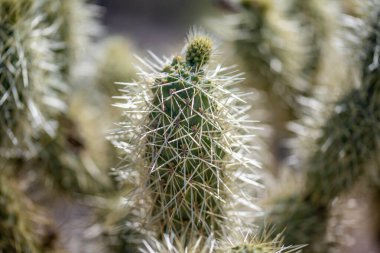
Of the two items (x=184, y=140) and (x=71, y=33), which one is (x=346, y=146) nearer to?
(x=184, y=140)

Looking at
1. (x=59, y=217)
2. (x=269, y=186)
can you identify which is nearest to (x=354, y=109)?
(x=269, y=186)

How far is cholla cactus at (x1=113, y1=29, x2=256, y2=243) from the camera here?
159 centimetres

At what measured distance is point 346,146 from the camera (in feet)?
6.59

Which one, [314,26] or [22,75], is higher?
[314,26]

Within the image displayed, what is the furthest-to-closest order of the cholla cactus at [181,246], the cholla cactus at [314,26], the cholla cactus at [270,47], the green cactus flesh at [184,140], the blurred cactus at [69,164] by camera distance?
1. the cholla cactus at [314,26]
2. the cholla cactus at [270,47]
3. the blurred cactus at [69,164]
4. the green cactus flesh at [184,140]
5. the cholla cactus at [181,246]

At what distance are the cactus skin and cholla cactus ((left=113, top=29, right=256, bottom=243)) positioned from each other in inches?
17.7

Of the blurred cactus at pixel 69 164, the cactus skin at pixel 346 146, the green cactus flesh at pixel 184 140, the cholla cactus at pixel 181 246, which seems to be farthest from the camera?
the blurred cactus at pixel 69 164

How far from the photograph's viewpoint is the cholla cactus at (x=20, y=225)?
80.9 inches

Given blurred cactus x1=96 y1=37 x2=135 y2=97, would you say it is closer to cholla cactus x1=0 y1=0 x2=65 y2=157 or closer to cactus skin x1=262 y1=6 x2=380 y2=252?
cholla cactus x1=0 y1=0 x2=65 y2=157

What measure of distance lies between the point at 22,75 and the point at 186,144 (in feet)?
2.42

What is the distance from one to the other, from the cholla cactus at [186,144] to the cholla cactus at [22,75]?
1.56ft

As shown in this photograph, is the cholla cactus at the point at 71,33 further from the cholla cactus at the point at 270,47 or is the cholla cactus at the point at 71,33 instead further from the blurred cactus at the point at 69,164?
the cholla cactus at the point at 270,47

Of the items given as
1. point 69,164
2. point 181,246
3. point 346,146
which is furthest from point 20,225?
point 346,146

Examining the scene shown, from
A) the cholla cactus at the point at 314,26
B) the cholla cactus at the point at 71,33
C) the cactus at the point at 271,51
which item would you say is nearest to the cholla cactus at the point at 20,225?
the cholla cactus at the point at 71,33
